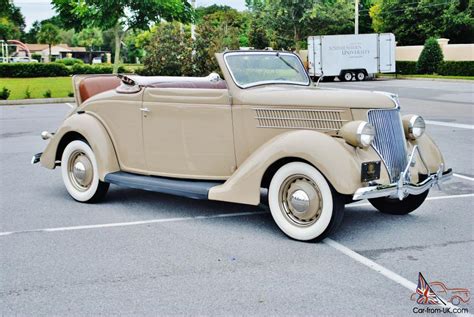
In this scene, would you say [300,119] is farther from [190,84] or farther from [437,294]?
[437,294]

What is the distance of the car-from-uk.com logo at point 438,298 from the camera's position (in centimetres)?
405

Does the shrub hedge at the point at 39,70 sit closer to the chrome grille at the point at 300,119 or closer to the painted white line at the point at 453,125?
the painted white line at the point at 453,125

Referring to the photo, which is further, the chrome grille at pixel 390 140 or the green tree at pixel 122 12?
the green tree at pixel 122 12

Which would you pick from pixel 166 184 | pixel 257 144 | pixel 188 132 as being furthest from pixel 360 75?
pixel 257 144

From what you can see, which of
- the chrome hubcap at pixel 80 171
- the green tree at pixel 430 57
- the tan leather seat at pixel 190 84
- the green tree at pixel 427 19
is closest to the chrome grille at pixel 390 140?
the tan leather seat at pixel 190 84

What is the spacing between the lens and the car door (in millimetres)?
6328

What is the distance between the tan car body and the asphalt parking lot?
496 millimetres

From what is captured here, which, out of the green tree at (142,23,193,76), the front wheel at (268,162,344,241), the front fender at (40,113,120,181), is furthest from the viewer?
the green tree at (142,23,193,76)

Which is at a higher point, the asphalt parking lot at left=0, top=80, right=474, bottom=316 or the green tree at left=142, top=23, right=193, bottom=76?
the green tree at left=142, top=23, right=193, bottom=76

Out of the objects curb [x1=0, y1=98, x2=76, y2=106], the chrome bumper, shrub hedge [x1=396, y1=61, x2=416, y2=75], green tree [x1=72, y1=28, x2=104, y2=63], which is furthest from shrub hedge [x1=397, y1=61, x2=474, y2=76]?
green tree [x1=72, y1=28, x2=104, y2=63]

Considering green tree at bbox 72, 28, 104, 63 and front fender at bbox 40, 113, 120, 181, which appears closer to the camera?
front fender at bbox 40, 113, 120, 181

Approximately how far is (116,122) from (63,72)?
131 ft

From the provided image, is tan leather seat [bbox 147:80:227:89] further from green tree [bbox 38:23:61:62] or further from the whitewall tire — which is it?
green tree [bbox 38:23:61:62]

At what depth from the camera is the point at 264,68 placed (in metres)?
6.76
